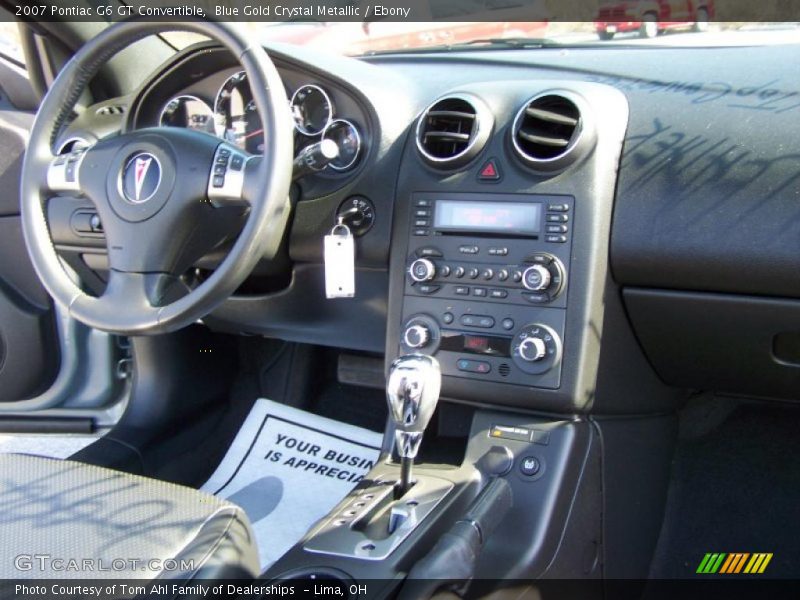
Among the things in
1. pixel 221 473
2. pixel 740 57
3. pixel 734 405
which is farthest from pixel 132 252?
pixel 734 405

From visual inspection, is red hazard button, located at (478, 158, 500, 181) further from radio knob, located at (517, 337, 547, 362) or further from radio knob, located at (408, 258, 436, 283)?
radio knob, located at (517, 337, 547, 362)

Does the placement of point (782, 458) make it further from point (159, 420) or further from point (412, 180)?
point (159, 420)

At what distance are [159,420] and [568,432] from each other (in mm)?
1149

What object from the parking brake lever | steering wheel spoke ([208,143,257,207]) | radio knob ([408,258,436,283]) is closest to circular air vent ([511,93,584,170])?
radio knob ([408,258,436,283])

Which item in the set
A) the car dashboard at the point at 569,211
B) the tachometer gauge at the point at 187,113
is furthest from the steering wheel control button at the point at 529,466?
the tachometer gauge at the point at 187,113

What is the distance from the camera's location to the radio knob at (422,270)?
1505 millimetres

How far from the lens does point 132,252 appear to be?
4.57 feet

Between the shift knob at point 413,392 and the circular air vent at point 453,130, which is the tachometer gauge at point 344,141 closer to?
the circular air vent at point 453,130

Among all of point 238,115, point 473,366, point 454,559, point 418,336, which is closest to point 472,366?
point 473,366

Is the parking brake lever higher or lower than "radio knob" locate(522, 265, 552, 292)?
lower

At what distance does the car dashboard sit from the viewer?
4.54 ft

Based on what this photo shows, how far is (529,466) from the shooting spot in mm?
1421

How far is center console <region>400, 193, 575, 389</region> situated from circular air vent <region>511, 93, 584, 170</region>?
0.07 m

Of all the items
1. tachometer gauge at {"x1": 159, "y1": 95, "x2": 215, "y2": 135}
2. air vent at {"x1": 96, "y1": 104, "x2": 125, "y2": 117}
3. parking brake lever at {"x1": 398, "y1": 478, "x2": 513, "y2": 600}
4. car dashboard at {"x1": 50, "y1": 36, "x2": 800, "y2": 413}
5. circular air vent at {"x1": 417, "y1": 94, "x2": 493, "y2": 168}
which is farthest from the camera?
air vent at {"x1": 96, "y1": 104, "x2": 125, "y2": 117}
